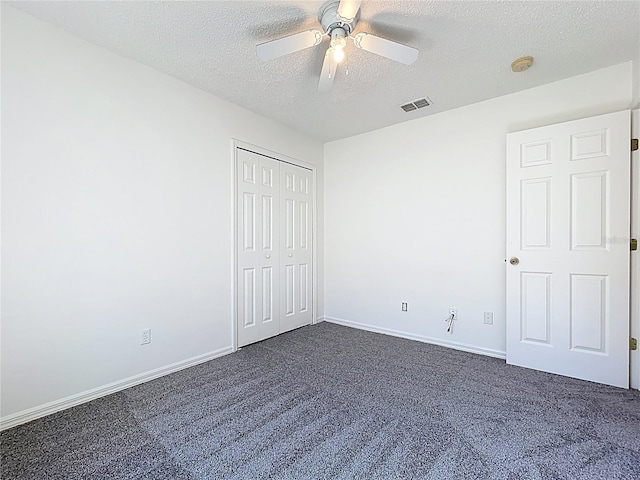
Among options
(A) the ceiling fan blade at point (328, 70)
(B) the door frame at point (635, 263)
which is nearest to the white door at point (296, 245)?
(A) the ceiling fan blade at point (328, 70)

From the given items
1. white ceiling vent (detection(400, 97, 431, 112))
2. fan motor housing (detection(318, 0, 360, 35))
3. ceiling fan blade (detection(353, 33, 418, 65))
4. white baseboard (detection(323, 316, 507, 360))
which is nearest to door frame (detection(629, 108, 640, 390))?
white baseboard (detection(323, 316, 507, 360))

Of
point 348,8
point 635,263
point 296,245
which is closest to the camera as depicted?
point 348,8

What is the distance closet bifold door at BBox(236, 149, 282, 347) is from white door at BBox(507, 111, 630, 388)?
2.36m

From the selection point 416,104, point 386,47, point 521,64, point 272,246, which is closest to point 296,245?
point 272,246

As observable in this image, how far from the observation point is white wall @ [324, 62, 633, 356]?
2756 mm

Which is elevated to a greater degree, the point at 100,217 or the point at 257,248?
the point at 100,217

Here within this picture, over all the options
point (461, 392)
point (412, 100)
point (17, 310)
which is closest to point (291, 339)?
point (461, 392)

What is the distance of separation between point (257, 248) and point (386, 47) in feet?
7.29

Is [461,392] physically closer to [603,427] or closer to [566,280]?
[603,427]

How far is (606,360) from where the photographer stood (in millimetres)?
2303

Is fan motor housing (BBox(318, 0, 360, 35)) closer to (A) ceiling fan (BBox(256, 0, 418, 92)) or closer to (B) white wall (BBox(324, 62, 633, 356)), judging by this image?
(A) ceiling fan (BBox(256, 0, 418, 92))

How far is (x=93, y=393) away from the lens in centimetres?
211

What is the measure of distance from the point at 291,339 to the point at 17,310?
90.3 inches

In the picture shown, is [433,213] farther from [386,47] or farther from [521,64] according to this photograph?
[386,47]
